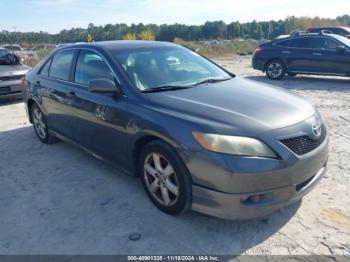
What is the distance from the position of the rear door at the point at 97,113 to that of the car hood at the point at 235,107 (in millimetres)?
500

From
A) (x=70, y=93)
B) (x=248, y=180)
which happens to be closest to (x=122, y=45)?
(x=70, y=93)

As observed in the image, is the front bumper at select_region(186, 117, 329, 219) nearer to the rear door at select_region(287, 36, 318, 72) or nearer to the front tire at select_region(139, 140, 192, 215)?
the front tire at select_region(139, 140, 192, 215)

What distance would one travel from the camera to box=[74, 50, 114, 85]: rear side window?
4.01m

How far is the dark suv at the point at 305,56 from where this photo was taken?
1093 cm

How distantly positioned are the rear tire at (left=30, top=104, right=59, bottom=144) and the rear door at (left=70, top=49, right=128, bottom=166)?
1145 mm

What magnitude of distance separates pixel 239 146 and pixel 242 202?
46 cm

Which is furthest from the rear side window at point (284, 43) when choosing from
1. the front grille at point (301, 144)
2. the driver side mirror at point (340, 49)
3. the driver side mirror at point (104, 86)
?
the driver side mirror at point (104, 86)

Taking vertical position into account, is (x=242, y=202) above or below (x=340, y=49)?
below

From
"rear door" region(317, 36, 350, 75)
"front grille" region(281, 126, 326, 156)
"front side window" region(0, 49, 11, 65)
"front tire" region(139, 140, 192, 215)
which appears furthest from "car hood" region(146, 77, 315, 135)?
"rear door" region(317, 36, 350, 75)

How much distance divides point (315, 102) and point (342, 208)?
5.24 metres

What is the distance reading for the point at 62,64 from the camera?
4.97 metres

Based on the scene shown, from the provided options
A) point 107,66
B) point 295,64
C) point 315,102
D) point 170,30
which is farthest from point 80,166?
point 170,30

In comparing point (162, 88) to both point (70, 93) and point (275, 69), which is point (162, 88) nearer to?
point (70, 93)

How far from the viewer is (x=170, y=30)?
9638cm
